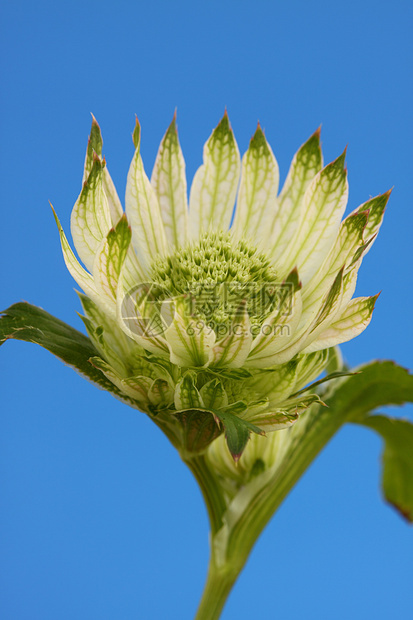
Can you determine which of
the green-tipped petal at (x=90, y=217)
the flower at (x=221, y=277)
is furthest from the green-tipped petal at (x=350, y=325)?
the green-tipped petal at (x=90, y=217)

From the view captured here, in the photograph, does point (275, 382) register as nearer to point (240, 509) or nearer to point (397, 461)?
point (240, 509)

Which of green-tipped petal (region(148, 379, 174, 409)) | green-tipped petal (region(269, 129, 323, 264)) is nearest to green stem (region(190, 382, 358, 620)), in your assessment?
green-tipped petal (region(148, 379, 174, 409))

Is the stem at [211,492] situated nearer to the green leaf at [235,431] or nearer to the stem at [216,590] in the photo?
the stem at [216,590]

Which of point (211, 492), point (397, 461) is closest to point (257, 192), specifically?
point (211, 492)

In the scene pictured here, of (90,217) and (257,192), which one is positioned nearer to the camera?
(90,217)

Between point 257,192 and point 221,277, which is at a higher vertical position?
point 257,192

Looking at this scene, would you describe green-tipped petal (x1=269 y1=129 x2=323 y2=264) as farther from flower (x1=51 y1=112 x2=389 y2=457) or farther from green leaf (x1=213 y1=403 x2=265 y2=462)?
green leaf (x1=213 y1=403 x2=265 y2=462)
